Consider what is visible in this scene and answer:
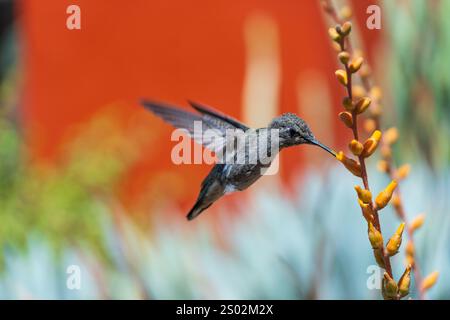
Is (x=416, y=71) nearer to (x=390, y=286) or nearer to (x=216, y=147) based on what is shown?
(x=216, y=147)

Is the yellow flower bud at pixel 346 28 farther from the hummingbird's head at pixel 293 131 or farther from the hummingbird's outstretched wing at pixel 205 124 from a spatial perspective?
the hummingbird's outstretched wing at pixel 205 124

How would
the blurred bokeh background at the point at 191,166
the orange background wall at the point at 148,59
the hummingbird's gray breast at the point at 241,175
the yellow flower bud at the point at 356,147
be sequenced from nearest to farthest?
the yellow flower bud at the point at 356,147, the hummingbird's gray breast at the point at 241,175, the blurred bokeh background at the point at 191,166, the orange background wall at the point at 148,59

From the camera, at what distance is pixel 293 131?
68cm

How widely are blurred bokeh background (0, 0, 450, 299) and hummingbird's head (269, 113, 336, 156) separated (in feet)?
2.35

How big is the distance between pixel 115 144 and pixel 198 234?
3.81ft

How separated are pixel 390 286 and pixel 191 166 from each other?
7.31 feet

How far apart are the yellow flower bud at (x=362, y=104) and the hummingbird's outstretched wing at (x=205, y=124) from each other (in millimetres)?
236

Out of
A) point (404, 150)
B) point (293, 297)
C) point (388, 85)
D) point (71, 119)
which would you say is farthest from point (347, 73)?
point (71, 119)

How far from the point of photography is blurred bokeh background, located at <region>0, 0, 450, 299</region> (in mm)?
1533

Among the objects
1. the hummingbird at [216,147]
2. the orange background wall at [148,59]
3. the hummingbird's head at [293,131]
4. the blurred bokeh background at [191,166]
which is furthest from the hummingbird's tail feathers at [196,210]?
the orange background wall at [148,59]

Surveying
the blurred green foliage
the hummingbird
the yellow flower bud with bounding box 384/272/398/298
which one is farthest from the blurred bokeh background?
the yellow flower bud with bounding box 384/272/398/298

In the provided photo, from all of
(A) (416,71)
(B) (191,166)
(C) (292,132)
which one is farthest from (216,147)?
(B) (191,166)

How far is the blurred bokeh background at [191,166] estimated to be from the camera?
5.03ft

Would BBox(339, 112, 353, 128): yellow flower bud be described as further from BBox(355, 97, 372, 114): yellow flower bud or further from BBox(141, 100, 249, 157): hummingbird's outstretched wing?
BBox(141, 100, 249, 157): hummingbird's outstretched wing
